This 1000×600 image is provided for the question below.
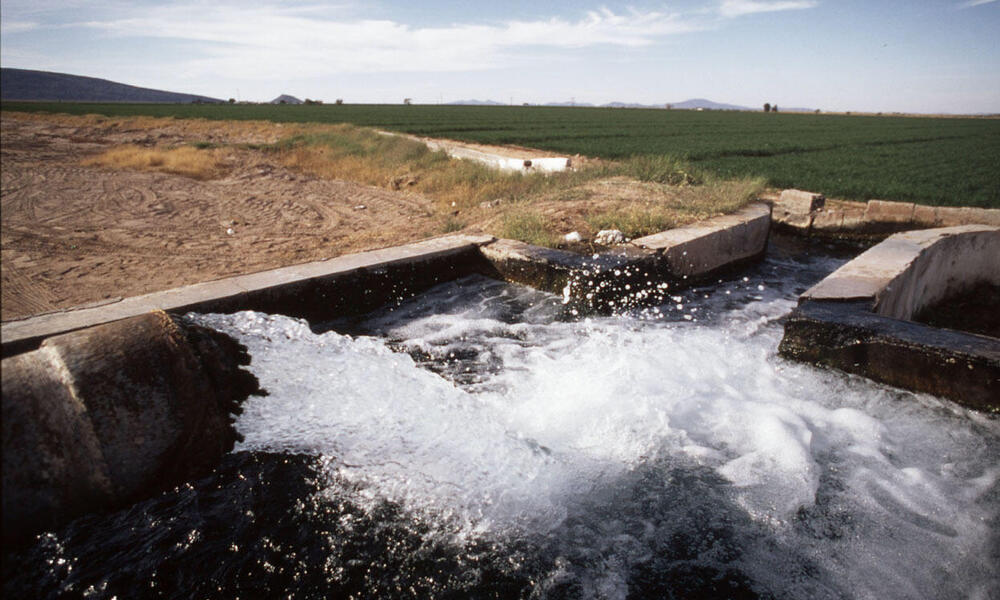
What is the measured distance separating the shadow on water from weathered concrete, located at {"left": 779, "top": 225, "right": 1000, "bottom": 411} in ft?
5.46

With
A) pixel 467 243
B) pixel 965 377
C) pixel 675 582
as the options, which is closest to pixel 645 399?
pixel 675 582

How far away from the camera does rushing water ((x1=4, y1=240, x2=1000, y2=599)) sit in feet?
6.47

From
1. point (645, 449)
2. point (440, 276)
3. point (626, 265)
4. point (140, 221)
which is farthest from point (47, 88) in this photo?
point (140, 221)

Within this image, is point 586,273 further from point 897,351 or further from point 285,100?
point 285,100

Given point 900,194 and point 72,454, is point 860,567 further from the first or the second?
point 900,194

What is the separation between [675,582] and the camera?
1.98m

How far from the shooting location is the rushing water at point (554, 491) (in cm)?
197

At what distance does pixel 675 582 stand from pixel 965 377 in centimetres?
230

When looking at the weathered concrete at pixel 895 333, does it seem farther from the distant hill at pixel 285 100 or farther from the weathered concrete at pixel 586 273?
the distant hill at pixel 285 100

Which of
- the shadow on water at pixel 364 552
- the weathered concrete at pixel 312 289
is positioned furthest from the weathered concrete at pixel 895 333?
the weathered concrete at pixel 312 289

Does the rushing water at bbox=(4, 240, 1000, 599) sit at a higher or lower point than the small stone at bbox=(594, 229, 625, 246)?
lower

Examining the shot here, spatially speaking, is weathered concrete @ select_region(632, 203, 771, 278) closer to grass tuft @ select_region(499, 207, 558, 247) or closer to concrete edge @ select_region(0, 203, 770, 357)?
concrete edge @ select_region(0, 203, 770, 357)

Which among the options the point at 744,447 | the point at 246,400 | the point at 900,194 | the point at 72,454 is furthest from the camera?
the point at 900,194

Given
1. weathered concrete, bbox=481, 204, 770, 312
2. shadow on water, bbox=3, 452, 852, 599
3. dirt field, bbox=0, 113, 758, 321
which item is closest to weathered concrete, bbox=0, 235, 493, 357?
dirt field, bbox=0, 113, 758, 321
